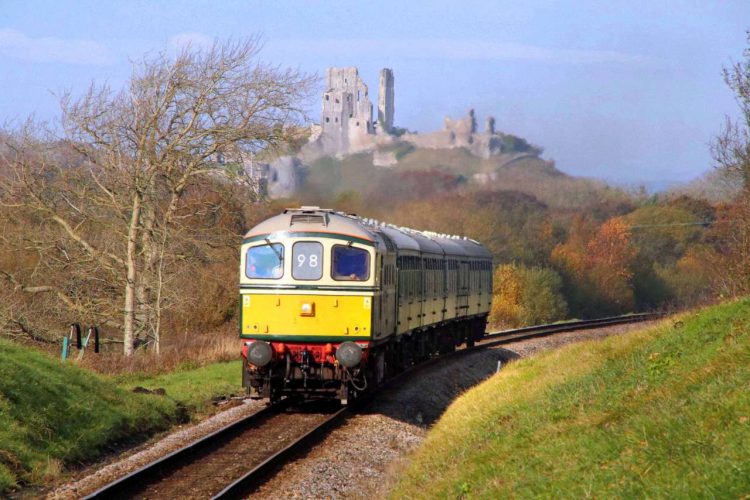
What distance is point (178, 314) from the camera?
1276 inches

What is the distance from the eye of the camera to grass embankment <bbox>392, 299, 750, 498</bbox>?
714 cm

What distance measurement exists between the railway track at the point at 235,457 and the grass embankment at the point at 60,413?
1208 millimetres

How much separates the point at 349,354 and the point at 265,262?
2142mm

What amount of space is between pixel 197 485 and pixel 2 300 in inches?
850

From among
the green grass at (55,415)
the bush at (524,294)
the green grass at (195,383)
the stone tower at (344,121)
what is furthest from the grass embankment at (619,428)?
the bush at (524,294)

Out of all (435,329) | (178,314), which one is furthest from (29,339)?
(435,329)

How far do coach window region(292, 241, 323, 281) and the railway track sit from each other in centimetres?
224

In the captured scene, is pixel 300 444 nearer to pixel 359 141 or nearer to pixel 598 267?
pixel 359 141

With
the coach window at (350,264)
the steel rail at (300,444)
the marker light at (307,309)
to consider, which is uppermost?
the coach window at (350,264)

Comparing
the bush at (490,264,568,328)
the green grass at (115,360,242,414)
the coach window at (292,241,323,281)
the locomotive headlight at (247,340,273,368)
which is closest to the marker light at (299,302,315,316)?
the coach window at (292,241,323,281)

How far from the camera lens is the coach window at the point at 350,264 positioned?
54.7 feet

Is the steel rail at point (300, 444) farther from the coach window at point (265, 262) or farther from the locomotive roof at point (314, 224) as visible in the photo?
the locomotive roof at point (314, 224)

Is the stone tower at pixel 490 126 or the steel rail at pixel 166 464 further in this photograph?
the stone tower at pixel 490 126

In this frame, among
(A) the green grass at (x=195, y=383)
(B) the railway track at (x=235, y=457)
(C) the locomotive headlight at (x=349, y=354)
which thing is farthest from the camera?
(A) the green grass at (x=195, y=383)
